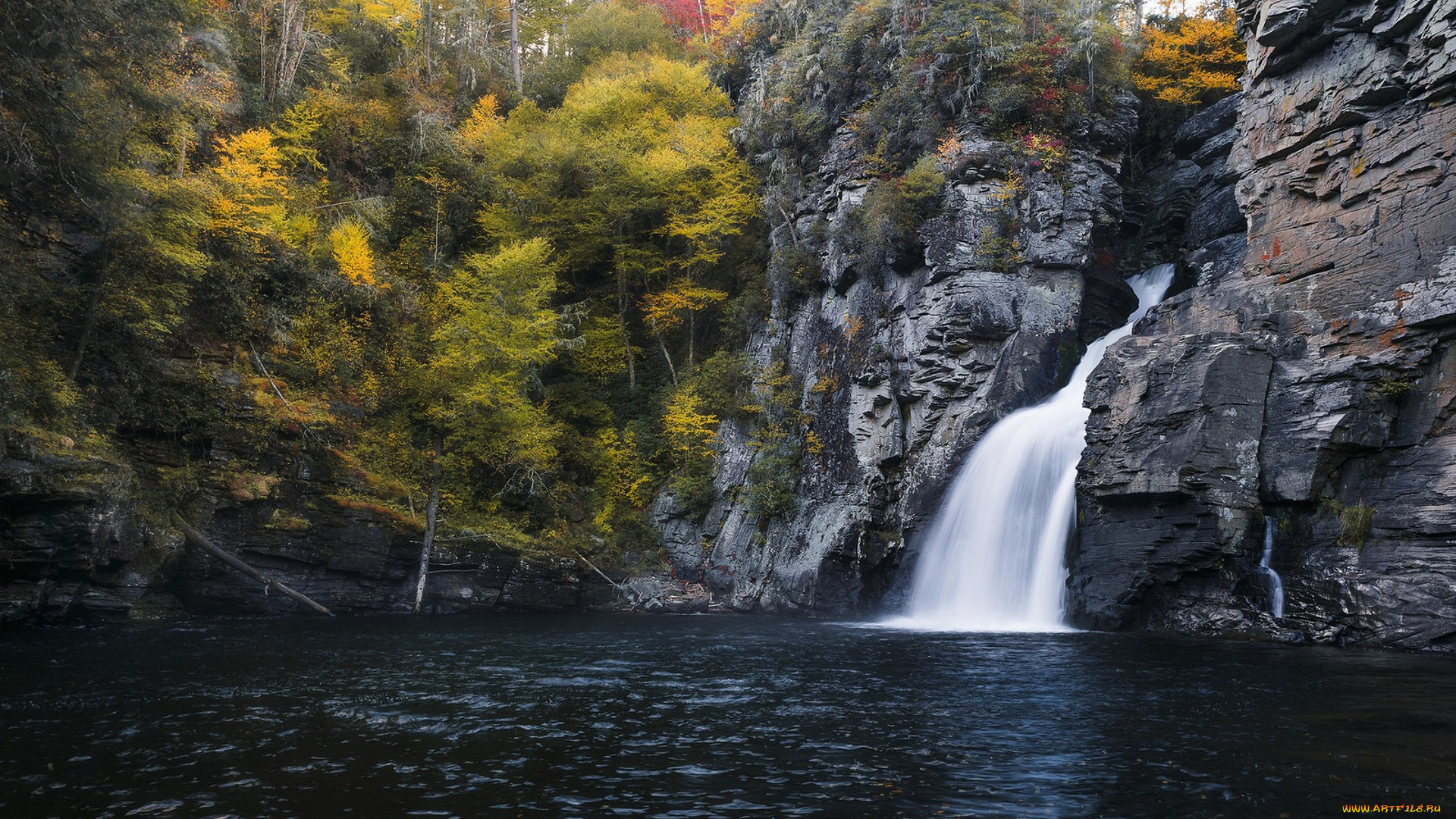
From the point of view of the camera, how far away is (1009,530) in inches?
698

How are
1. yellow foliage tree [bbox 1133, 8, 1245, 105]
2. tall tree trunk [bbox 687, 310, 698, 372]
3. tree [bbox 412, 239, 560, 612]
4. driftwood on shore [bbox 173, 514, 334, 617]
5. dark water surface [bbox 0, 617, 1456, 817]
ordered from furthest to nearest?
tall tree trunk [bbox 687, 310, 698, 372] < yellow foliage tree [bbox 1133, 8, 1245, 105] < tree [bbox 412, 239, 560, 612] < driftwood on shore [bbox 173, 514, 334, 617] < dark water surface [bbox 0, 617, 1456, 817]

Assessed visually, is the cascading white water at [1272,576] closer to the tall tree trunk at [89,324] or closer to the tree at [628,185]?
the tree at [628,185]

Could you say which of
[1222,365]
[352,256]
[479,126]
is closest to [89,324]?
[352,256]

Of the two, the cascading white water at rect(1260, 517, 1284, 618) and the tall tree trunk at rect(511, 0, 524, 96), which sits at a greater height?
the tall tree trunk at rect(511, 0, 524, 96)

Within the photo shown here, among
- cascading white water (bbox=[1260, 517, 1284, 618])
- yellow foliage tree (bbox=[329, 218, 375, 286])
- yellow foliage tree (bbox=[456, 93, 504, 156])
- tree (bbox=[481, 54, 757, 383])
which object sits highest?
yellow foliage tree (bbox=[456, 93, 504, 156])

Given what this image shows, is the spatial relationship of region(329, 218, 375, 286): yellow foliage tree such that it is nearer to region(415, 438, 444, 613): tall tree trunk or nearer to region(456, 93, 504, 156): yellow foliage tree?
region(415, 438, 444, 613): tall tree trunk

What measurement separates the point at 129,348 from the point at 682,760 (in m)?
18.2

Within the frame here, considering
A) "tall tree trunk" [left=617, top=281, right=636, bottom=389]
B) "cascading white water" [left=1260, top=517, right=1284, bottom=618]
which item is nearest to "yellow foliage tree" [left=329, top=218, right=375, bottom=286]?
"tall tree trunk" [left=617, top=281, right=636, bottom=389]

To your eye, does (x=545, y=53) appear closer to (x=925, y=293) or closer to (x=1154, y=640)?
(x=925, y=293)

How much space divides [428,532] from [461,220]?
14352mm

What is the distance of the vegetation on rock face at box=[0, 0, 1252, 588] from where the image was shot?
17.0m

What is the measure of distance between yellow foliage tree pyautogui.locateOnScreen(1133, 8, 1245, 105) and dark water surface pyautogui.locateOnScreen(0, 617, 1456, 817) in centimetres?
1966

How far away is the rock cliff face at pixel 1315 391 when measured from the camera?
13.2 m

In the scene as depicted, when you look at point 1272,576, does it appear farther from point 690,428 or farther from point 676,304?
point 676,304
